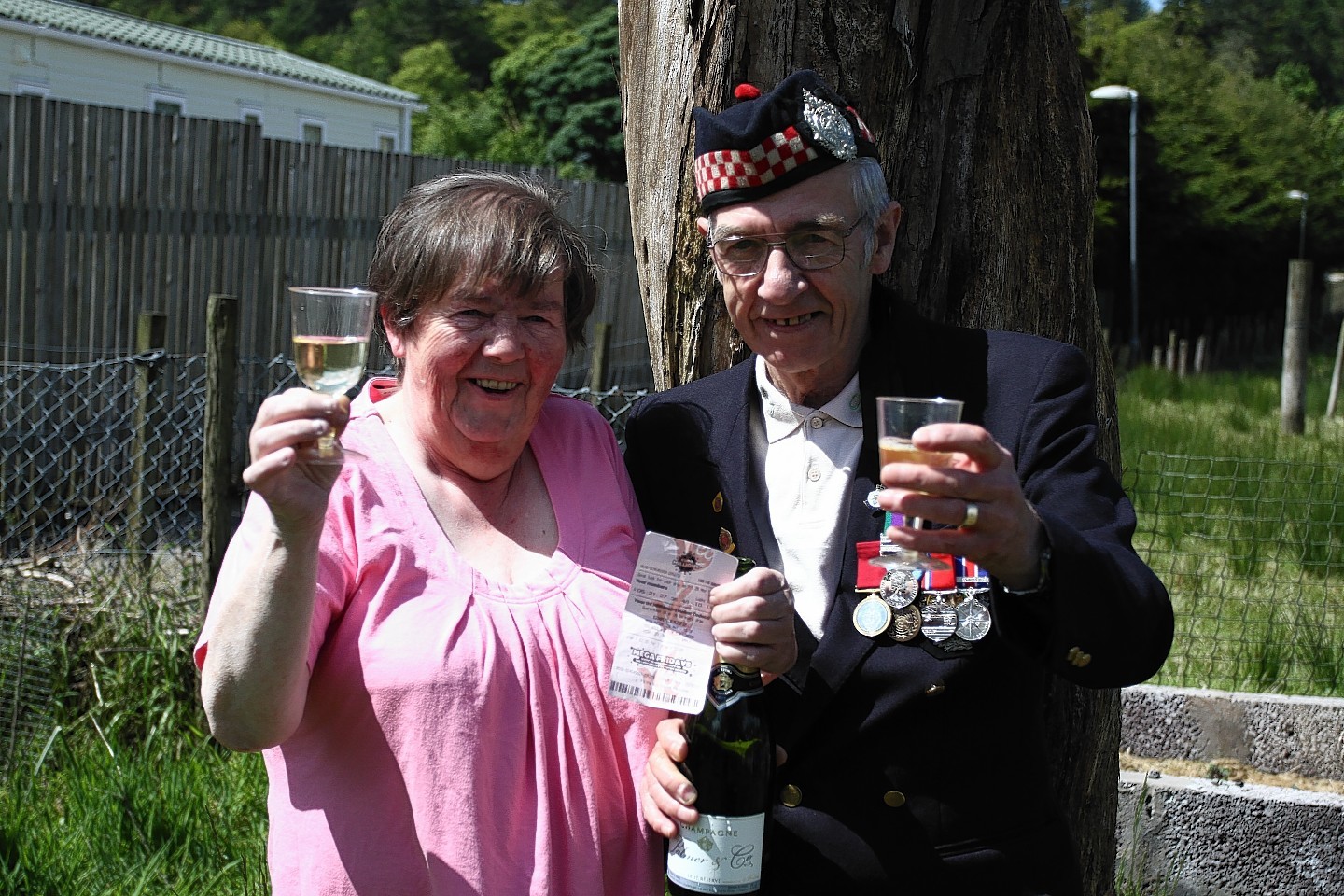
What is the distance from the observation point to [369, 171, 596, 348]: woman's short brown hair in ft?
8.24

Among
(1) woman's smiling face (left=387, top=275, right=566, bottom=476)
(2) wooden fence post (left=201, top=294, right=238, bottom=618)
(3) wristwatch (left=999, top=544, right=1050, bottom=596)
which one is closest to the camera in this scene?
(3) wristwatch (left=999, top=544, right=1050, bottom=596)

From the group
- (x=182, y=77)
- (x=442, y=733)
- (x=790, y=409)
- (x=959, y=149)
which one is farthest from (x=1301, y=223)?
(x=442, y=733)

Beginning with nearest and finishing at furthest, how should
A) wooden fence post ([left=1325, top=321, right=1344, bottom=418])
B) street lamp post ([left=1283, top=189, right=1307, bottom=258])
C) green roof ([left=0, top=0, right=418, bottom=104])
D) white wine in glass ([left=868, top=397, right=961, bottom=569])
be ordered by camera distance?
white wine in glass ([left=868, top=397, right=961, bottom=569]) → wooden fence post ([left=1325, top=321, right=1344, bottom=418]) → green roof ([left=0, top=0, right=418, bottom=104]) → street lamp post ([left=1283, top=189, right=1307, bottom=258])

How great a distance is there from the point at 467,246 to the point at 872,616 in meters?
1.08

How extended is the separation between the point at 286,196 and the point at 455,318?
10.7m

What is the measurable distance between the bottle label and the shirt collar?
0.81 meters

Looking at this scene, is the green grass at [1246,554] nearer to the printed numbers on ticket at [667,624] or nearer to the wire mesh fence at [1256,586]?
the wire mesh fence at [1256,586]

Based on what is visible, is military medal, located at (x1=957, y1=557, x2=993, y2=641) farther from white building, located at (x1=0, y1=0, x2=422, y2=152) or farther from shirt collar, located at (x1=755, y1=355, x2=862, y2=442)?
white building, located at (x1=0, y1=0, x2=422, y2=152)

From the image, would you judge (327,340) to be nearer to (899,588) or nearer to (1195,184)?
(899,588)

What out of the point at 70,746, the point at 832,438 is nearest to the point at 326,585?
the point at 832,438

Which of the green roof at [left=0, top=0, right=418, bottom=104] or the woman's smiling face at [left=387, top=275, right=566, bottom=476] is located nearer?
the woman's smiling face at [left=387, top=275, right=566, bottom=476]

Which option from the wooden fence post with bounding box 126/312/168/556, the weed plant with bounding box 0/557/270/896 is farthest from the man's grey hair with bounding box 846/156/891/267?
the wooden fence post with bounding box 126/312/168/556

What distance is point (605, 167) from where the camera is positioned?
43.1 m

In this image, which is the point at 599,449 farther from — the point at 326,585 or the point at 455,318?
the point at 326,585
